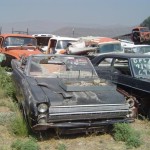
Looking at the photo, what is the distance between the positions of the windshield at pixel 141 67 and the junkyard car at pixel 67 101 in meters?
Result: 0.93

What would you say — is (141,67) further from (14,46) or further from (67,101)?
(14,46)

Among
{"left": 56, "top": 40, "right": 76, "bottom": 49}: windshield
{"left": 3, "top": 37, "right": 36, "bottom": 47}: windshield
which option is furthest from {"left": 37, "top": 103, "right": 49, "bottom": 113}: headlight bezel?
{"left": 56, "top": 40, "right": 76, "bottom": 49}: windshield

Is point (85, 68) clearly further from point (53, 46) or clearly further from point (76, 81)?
point (53, 46)

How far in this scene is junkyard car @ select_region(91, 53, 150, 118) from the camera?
691 centimetres

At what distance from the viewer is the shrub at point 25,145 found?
16.9 feet

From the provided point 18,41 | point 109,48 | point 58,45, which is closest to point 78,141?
point 18,41

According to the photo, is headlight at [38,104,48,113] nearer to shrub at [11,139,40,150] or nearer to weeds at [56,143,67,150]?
shrub at [11,139,40,150]

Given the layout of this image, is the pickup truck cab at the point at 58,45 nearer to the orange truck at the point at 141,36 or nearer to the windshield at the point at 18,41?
the windshield at the point at 18,41

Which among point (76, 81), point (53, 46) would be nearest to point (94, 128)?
point (76, 81)

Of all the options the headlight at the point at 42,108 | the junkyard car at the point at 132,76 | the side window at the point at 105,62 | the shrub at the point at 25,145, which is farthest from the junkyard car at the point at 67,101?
the side window at the point at 105,62

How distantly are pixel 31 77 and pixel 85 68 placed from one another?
132 centimetres

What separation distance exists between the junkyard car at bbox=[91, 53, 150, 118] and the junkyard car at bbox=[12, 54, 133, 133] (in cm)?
71

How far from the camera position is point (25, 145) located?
519cm

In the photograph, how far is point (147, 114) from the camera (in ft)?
23.3
